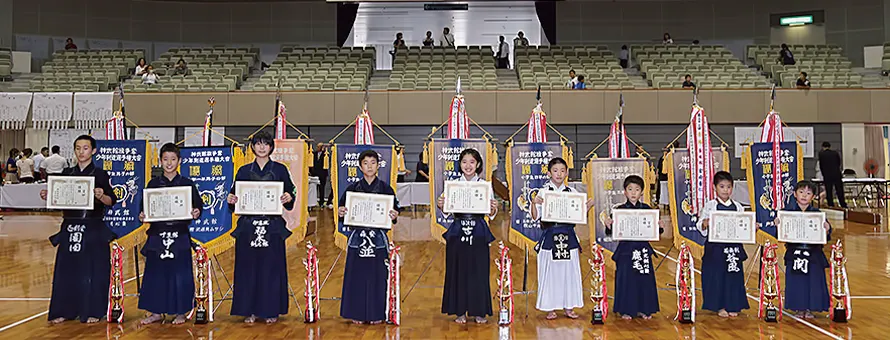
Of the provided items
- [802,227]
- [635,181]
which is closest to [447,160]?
[635,181]

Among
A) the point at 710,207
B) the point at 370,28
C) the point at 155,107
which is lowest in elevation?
the point at 710,207

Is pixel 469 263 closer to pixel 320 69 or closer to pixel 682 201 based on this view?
pixel 682 201

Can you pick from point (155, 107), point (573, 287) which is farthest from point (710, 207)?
point (155, 107)

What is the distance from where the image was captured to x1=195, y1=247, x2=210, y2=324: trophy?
5495 mm

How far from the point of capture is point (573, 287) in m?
5.62

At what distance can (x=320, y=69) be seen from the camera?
19.2 metres

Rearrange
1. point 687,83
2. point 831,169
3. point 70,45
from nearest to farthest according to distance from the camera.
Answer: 1. point 831,169
2. point 687,83
3. point 70,45

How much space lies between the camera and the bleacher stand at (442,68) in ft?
58.7

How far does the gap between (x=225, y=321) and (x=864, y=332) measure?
15.2 feet

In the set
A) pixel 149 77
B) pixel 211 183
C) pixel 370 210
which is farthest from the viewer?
pixel 149 77

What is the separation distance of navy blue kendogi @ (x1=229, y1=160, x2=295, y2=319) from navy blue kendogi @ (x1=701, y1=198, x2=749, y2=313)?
3276 millimetres

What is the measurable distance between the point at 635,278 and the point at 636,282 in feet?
0.11

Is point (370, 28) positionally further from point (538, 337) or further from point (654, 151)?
point (538, 337)

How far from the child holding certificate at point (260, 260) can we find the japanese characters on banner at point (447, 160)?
1.28 meters
